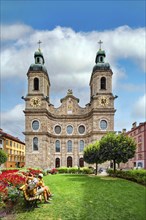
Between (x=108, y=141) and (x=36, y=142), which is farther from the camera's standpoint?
(x=36, y=142)

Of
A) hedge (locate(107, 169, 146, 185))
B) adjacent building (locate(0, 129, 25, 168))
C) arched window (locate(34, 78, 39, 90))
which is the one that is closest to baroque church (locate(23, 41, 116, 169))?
arched window (locate(34, 78, 39, 90))

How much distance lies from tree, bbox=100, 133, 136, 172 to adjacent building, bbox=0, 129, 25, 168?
3326 cm

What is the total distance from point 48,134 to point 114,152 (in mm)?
29386

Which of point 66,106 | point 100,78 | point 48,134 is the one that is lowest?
point 48,134

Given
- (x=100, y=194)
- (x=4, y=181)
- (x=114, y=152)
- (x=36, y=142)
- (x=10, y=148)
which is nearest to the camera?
(x=4, y=181)

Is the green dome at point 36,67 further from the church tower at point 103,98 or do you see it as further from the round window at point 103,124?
the round window at point 103,124

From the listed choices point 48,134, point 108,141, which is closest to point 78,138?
point 48,134

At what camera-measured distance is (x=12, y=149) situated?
62.6 metres

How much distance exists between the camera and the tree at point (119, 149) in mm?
25453

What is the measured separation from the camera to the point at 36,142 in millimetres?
51594

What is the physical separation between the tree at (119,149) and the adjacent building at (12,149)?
33.3 metres

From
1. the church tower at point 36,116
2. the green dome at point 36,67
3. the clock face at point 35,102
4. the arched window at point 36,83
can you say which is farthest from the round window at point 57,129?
the green dome at point 36,67

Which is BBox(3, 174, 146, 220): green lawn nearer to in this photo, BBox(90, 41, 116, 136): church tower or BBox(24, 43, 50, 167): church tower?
BBox(24, 43, 50, 167): church tower

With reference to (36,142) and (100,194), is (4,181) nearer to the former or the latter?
(100,194)
